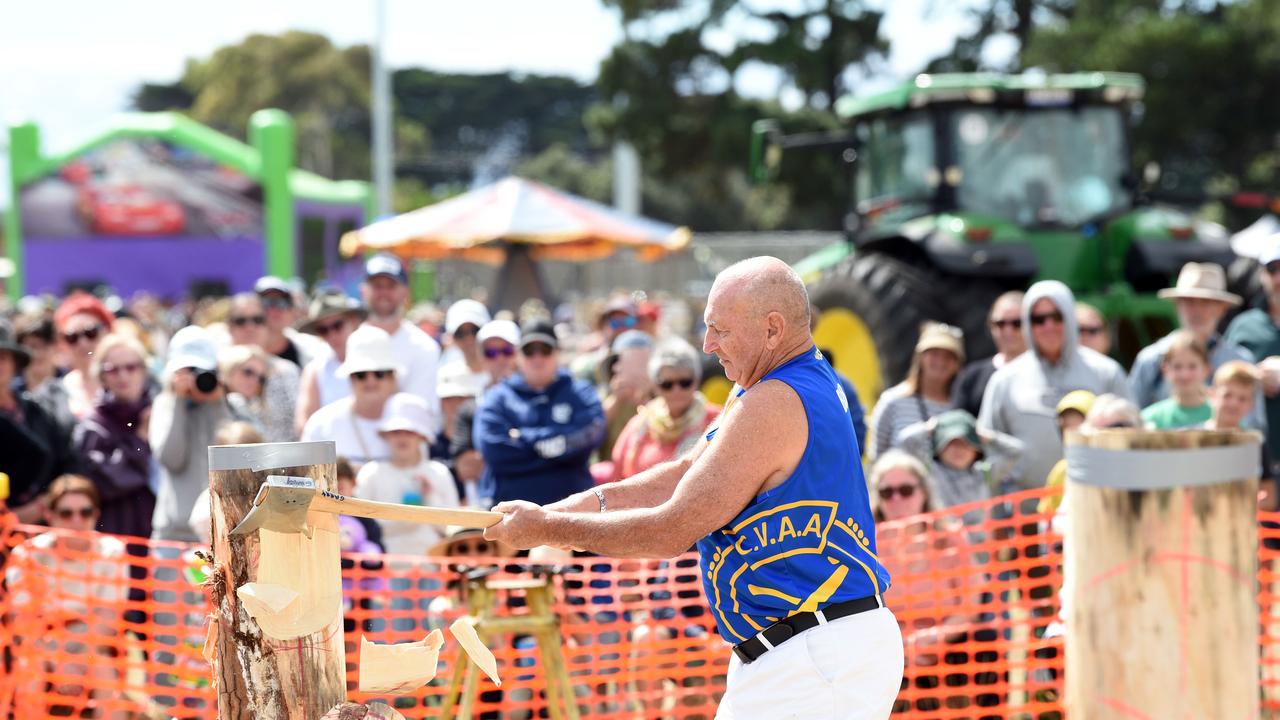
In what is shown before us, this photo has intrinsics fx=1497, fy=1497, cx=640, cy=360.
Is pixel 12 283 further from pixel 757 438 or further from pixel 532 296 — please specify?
pixel 757 438

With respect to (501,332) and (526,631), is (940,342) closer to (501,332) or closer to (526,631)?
(501,332)

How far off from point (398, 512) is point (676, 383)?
3284 mm

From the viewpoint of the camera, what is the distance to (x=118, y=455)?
21.7 ft

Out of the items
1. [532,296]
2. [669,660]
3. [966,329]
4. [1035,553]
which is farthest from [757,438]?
[532,296]

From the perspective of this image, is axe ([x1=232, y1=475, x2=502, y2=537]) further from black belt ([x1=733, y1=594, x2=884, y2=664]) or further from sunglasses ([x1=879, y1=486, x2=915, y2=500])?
sunglasses ([x1=879, y1=486, x2=915, y2=500])

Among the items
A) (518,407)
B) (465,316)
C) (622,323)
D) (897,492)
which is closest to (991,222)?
(622,323)

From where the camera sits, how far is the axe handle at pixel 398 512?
3160 mm

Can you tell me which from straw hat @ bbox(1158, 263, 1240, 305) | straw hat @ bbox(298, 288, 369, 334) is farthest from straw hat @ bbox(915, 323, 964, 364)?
straw hat @ bbox(298, 288, 369, 334)

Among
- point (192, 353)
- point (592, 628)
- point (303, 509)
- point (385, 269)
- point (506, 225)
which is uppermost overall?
point (506, 225)

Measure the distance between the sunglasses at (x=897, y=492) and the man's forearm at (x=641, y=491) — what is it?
8.58 feet

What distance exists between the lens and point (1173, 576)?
10.4 feet

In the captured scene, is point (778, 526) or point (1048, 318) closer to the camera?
point (778, 526)

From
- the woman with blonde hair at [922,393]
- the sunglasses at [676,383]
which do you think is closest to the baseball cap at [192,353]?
the sunglasses at [676,383]

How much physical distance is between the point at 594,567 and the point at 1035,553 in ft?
5.87
